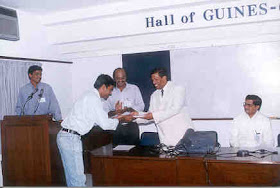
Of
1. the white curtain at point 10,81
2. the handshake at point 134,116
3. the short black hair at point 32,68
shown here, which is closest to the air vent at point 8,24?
the white curtain at point 10,81

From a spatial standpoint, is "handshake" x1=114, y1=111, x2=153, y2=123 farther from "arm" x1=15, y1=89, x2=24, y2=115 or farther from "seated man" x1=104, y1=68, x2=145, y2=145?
"arm" x1=15, y1=89, x2=24, y2=115

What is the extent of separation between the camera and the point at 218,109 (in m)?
4.54

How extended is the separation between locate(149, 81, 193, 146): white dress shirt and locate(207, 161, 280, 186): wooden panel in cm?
97

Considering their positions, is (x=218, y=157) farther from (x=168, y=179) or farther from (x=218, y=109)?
(x=218, y=109)

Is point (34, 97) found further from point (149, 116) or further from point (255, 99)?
point (255, 99)

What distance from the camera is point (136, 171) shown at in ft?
8.86

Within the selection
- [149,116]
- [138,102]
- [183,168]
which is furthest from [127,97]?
[183,168]

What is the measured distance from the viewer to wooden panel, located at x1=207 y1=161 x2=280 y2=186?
7.50 feet

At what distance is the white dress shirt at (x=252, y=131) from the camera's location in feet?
10.2

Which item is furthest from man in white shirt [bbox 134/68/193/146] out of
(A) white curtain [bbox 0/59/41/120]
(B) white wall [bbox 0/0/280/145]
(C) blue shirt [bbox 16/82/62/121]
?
(A) white curtain [bbox 0/59/41/120]

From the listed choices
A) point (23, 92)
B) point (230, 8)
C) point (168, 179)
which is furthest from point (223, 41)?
point (23, 92)

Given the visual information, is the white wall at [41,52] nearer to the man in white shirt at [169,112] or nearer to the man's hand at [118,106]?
the man's hand at [118,106]

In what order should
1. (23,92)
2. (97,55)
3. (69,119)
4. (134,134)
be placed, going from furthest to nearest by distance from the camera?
1. (97,55)
2. (134,134)
3. (23,92)
4. (69,119)

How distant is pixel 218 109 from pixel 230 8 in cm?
154
